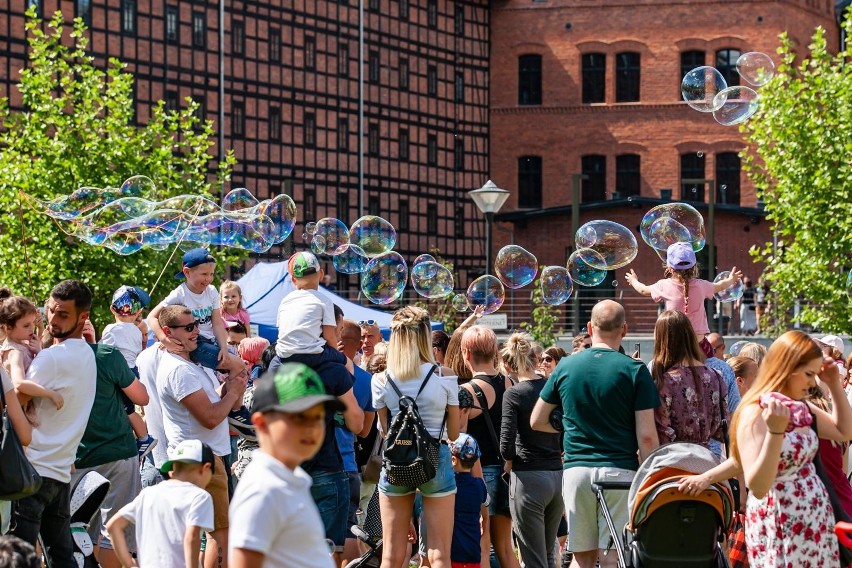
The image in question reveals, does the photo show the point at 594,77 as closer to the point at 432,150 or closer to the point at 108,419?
the point at 432,150

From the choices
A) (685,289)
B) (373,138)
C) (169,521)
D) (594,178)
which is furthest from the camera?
(594,178)

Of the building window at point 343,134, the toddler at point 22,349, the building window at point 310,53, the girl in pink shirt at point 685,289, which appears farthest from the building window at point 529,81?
the toddler at point 22,349

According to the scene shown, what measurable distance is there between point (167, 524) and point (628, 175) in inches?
1739

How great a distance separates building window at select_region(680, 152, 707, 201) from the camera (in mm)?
48469

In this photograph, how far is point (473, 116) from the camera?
49625 mm

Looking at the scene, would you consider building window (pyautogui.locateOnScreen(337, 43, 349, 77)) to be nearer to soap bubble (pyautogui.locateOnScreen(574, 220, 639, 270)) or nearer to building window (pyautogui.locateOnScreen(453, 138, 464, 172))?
building window (pyautogui.locateOnScreen(453, 138, 464, 172))

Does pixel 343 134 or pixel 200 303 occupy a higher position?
pixel 343 134

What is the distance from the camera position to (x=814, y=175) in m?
25.5

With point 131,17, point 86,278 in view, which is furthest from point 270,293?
point 131,17

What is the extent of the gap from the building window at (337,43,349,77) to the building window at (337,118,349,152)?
1.42m

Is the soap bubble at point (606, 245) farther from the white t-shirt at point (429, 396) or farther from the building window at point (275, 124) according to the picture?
the building window at point (275, 124)

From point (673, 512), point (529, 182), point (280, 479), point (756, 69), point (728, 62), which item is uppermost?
point (728, 62)

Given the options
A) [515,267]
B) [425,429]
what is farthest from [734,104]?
[425,429]

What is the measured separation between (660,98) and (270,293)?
102 ft
